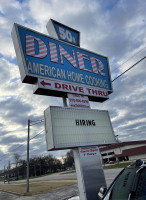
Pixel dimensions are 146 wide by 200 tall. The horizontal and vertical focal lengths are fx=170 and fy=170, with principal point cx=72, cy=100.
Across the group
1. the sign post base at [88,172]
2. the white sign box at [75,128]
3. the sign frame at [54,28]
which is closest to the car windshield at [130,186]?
the white sign box at [75,128]

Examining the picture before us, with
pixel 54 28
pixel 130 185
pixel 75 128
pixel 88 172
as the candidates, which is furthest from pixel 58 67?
pixel 130 185

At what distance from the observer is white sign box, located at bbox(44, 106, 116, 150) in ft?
20.6

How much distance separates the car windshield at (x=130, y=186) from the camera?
101 inches

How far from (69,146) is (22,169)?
100953mm

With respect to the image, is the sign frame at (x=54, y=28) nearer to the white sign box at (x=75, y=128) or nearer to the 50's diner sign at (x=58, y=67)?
the 50's diner sign at (x=58, y=67)

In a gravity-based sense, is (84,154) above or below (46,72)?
below

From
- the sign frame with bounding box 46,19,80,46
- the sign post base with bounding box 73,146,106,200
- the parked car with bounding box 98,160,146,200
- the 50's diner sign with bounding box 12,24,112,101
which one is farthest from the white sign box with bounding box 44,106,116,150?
the sign frame with bounding box 46,19,80,46

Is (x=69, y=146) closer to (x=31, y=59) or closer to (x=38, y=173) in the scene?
(x=31, y=59)

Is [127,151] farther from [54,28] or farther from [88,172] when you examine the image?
[54,28]

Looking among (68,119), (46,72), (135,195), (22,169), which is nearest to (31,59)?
(46,72)

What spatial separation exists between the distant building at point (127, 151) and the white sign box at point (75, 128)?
4392cm

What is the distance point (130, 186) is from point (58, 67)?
593 centimetres

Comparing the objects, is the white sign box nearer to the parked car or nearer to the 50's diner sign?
the 50's diner sign

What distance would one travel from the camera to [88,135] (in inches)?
281
